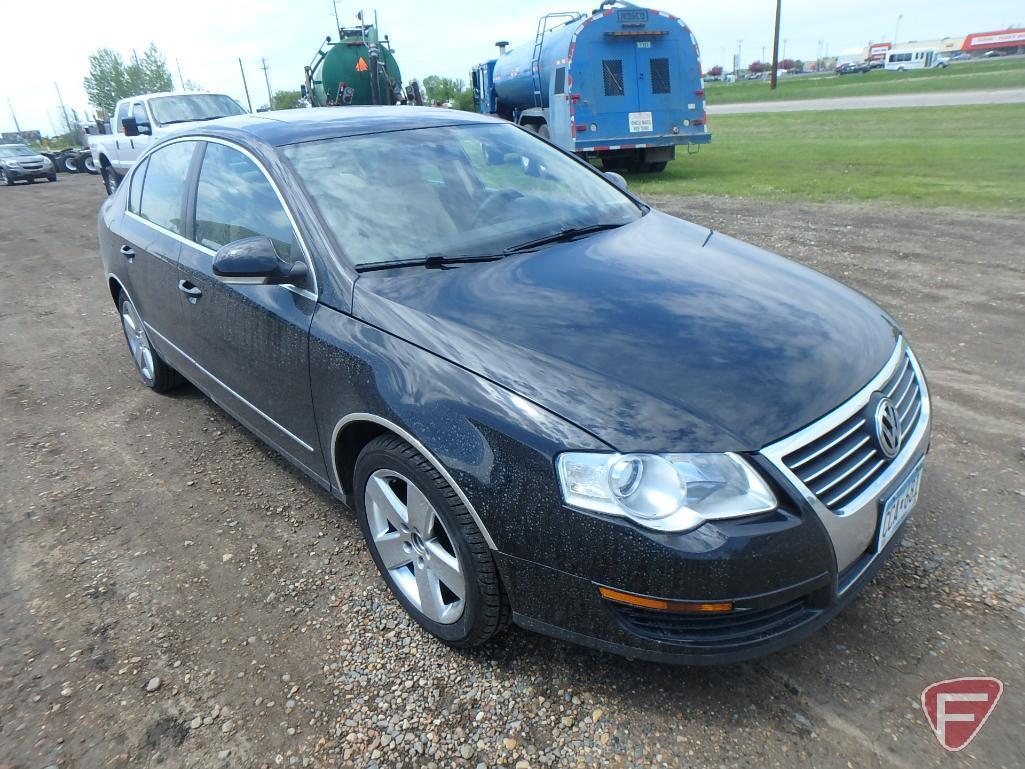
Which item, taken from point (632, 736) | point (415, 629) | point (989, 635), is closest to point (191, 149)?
point (415, 629)

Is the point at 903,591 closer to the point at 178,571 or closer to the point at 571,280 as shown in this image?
the point at 571,280

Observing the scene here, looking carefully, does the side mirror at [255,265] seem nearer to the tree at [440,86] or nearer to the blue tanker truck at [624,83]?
the blue tanker truck at [624,83]

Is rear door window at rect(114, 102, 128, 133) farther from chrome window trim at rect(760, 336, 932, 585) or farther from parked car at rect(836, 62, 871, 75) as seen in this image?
parked car at rect(836, 62, 871, 75)

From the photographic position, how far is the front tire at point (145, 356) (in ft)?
14.9

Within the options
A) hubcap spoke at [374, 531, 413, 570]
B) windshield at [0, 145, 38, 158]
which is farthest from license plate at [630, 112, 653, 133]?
windshield at [0, 145, 38, 158]

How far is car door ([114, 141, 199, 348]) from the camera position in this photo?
369 centimetres

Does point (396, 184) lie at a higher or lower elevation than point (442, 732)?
higher

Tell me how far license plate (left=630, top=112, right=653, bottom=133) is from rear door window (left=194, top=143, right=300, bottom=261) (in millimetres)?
11186

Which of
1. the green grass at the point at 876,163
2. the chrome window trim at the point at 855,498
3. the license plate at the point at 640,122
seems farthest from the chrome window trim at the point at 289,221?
the license plate at the point at 640,122

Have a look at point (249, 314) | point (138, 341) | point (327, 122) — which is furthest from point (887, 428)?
point (138, 341)

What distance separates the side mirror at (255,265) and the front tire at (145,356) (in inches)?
83.5

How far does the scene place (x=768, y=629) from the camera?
193cm

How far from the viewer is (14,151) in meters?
24.5

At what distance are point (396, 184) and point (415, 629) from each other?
176cm
